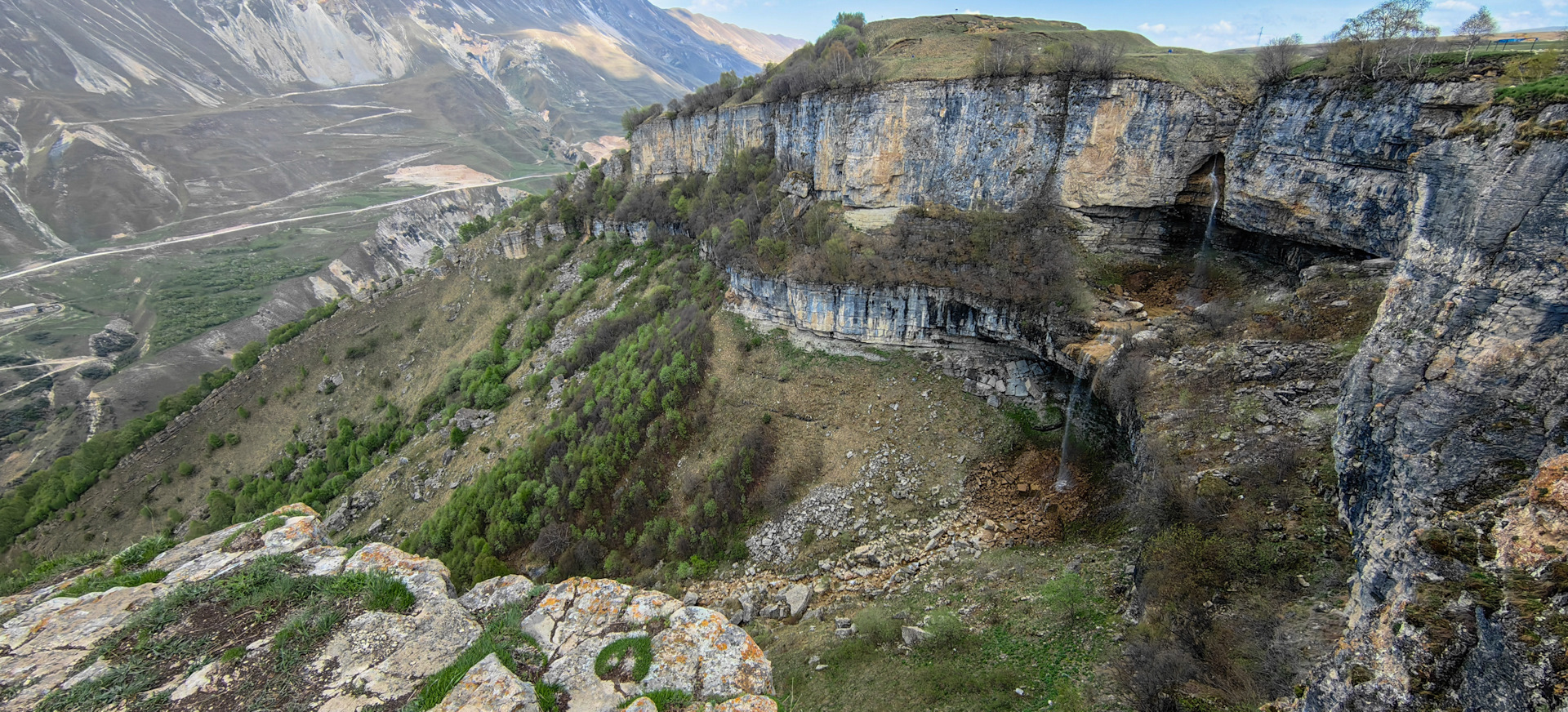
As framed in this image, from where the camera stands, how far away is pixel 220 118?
11325 centimetres

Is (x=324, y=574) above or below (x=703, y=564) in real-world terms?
above

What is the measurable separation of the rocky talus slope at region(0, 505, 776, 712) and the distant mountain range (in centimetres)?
11212


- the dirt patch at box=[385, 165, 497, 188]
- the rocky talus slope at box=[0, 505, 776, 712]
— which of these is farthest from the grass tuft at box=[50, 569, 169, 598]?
the dirt patch at box=[385, 165, 497, 188]

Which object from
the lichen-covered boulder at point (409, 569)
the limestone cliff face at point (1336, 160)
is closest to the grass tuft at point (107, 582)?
the lichen-covered boulder at point (409, 569)

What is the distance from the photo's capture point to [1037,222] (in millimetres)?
28406

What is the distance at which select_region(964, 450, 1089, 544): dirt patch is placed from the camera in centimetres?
2034

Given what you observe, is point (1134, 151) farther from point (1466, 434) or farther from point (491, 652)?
point (491, 652)

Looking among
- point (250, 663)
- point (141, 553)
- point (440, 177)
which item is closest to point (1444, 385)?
point (250, 663)

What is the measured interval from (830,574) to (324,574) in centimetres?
1643

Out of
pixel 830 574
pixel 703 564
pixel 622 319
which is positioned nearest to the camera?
pixel 830 574

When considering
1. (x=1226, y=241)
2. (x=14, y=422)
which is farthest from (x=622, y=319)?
(x=14, y=422)

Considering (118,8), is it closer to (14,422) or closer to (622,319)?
(14,422)

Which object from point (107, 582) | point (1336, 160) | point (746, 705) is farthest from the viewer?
point (1336, 160)

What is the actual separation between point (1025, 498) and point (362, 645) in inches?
839
